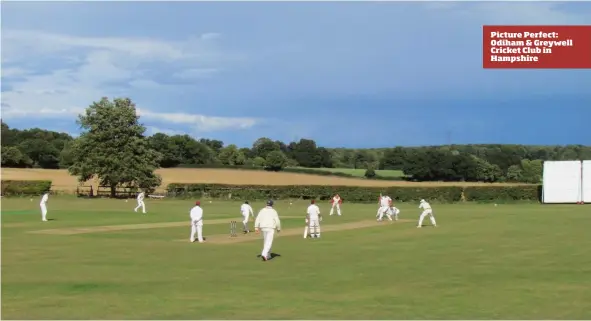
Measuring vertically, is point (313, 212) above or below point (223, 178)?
below

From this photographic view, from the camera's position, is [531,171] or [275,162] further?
[275,162]

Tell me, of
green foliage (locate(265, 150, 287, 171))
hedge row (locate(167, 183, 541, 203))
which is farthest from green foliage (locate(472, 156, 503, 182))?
hedge row (locate(167, 183, 541, 203))

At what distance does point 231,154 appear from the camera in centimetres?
17700

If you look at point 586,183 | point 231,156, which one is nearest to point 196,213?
point 586,183

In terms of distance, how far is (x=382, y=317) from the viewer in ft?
43.6

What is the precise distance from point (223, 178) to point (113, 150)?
2187 cm

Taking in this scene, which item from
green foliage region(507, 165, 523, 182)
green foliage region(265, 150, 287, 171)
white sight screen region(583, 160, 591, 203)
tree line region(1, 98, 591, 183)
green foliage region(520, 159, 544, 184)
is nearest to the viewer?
white sight screen region(583, 160, 591, 203)

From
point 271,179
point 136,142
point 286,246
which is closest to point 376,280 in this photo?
point 286,246

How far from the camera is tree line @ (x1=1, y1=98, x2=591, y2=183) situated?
97.5 m

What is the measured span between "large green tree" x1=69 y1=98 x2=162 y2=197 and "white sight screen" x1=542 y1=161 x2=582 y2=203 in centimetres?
4943

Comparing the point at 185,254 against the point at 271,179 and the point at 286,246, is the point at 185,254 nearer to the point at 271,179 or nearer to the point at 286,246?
the point at 286,246

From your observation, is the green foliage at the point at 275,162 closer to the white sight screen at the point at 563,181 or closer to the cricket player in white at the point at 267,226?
the white sight screen at the point at 563,181

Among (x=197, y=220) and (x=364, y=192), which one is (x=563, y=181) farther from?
(x=197, y=220)

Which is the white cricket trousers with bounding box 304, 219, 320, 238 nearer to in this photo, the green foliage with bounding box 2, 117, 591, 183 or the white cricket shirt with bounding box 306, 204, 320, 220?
the white cricket shirt with bounding box 306, 204, 320, 220
